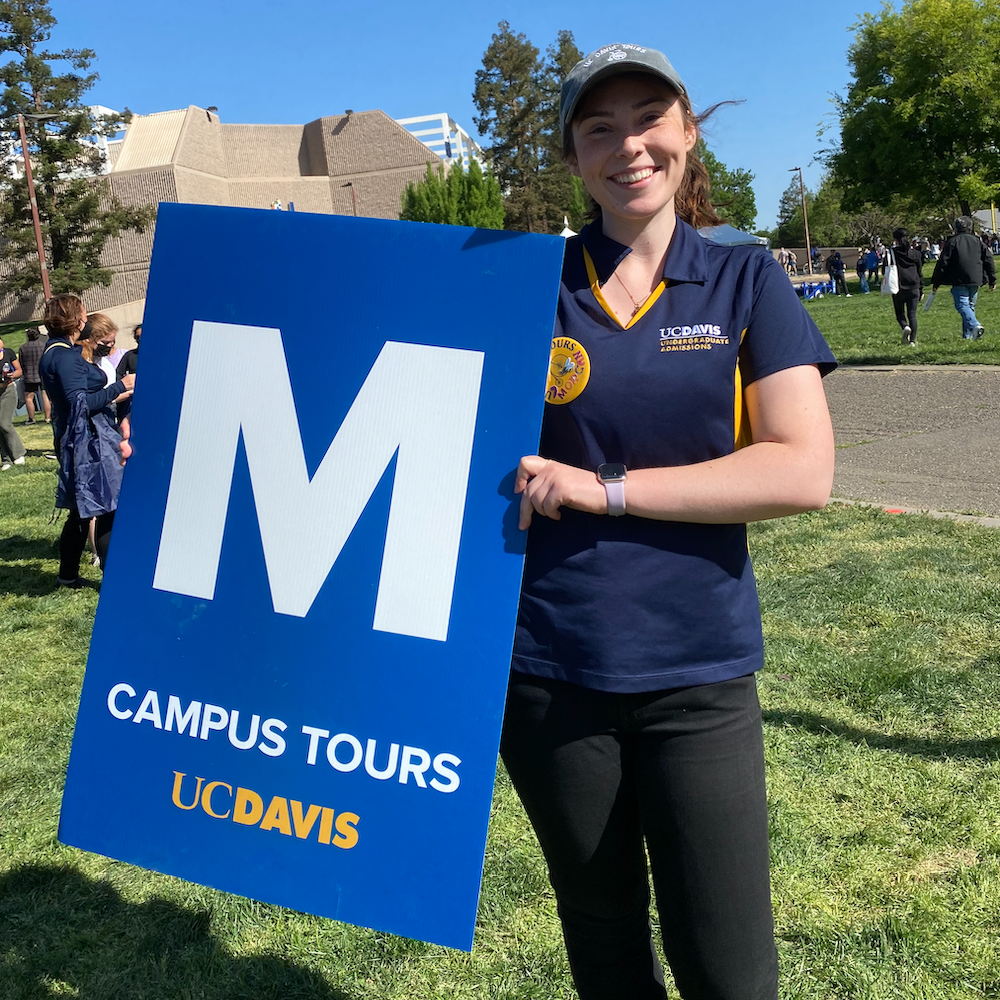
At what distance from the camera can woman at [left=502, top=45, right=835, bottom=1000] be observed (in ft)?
5.11

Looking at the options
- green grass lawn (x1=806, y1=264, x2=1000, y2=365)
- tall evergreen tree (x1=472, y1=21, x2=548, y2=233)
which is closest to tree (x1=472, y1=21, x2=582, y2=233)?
tall evergreen tree (x1=472, y1=21, x2=548, y2=233)

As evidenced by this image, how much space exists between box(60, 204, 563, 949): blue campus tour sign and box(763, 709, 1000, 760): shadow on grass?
2.45 m

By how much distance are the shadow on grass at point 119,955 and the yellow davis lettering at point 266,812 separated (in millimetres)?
1086

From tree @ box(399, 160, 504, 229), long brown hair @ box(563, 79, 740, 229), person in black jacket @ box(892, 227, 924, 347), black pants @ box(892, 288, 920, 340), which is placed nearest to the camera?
long brown hair @ box(563, 79, 740, 229)

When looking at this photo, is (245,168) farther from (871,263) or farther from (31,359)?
(31,359)

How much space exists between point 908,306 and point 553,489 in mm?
15466

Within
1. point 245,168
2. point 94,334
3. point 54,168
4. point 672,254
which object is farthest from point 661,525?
point 245,168

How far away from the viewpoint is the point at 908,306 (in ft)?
50.4

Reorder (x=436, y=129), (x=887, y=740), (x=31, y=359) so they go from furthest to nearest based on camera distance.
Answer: (x=436, y=129)
(x=31, y=359)
(x=887, y=740)

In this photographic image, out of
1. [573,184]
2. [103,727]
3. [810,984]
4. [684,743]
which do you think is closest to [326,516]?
[103,727]

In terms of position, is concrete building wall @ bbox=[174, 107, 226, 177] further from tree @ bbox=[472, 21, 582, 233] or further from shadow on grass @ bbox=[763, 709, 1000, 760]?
shadow on grass @ bbox=[763, 709, 1000, 760]

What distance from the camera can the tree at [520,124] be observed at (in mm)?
69750

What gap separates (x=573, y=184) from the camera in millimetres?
73188

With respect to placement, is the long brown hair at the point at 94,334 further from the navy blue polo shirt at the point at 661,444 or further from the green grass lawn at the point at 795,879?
the navy blue polo shirt at the point at 661,444
